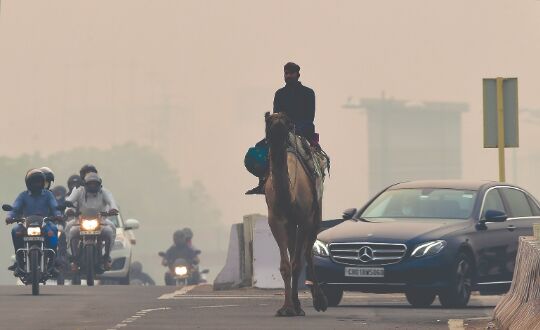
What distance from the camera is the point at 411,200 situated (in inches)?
1017

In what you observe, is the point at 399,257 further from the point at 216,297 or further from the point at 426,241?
the point at 216,297

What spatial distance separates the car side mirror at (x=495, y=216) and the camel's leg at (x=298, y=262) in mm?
3246

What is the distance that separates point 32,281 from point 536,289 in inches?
520

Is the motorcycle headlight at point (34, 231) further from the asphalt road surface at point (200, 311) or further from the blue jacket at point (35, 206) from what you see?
the asphalt road surface at point (200, 311)

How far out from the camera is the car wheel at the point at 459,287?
957 inches

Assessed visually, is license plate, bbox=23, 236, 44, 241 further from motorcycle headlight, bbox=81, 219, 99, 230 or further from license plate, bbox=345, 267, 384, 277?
license plate, bbox=345, 267, 384, 277

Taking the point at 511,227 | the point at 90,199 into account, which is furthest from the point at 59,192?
the point at 511,227

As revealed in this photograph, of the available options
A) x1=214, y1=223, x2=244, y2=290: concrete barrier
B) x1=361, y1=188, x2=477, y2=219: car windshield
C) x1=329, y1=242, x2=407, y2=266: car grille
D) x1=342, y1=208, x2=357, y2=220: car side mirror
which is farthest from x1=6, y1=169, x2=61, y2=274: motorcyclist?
x1=329, y1=242, x2=407, y2=266: car grille

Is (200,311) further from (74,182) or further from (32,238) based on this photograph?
(74,182)

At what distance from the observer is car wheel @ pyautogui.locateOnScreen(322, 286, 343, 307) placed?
80.5 ft

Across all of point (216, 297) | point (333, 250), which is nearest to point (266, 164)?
point (333, 250)

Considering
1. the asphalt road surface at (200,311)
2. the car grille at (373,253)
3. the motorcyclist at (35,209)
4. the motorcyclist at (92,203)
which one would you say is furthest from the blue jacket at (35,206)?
the car grille at (373,253)

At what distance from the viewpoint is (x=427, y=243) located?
24141 mm

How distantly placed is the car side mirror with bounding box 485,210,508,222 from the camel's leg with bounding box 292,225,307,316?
128 inches
